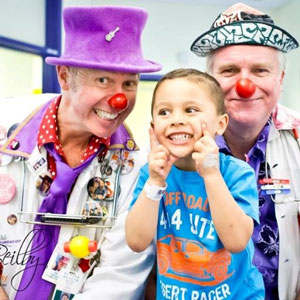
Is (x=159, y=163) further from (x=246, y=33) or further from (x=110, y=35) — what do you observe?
(x=246, y=33)

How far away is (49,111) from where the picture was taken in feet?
5.68

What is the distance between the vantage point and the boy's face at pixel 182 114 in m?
1.20

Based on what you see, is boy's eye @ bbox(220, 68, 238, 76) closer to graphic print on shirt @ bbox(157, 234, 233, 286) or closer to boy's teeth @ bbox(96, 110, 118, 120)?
boy's teeth @ bbox(96, 110, 118, 120)

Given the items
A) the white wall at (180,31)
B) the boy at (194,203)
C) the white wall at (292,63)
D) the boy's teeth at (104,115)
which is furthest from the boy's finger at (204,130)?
the white wall at (292,63)

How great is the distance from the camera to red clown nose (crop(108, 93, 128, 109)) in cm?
149

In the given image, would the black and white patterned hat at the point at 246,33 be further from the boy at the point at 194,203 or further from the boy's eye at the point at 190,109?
the boy's eye at the point at 190,109

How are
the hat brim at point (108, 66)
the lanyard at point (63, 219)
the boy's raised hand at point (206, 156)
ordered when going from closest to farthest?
the boy's raised hand at point (206, 156)
the hat brim at point (108, 66)
the lanyard at point (63, 219)

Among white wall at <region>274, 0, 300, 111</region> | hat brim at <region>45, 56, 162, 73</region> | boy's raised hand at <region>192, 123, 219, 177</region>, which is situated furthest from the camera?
white wall at <region>274, 0, 300, 111</region>

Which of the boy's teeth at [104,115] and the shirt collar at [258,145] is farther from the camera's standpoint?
the shirt collar at [258,145]

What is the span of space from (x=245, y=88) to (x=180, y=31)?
4269 millimetres

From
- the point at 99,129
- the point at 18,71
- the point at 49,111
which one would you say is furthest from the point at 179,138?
the point at 18,71

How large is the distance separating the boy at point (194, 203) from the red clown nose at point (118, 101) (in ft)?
0.76

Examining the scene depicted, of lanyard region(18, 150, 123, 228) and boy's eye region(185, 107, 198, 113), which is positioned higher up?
boy's eye region(185, 107, 198, 113)

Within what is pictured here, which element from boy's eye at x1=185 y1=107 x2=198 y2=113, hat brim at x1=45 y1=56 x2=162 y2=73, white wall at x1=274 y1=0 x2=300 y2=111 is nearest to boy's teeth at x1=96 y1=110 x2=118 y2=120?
hat brim at x1=45 y1=56 x2=162 y2=73
